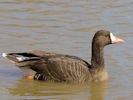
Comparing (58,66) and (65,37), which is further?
(65,37)

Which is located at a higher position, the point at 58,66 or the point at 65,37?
the point at 65,37

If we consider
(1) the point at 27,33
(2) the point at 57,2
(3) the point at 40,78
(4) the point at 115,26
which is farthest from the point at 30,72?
(2) the point at 57,2

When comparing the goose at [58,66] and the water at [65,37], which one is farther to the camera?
the goose at [58,66]

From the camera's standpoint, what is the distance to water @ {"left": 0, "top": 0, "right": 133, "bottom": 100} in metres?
13.9

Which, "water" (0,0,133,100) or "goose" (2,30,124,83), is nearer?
"water" (0,0,133,100)

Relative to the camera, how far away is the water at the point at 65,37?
13.9 meters

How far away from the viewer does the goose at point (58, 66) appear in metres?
14.4

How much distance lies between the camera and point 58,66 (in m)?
14.4

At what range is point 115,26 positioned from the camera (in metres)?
17.7

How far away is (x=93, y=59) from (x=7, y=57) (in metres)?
1.88

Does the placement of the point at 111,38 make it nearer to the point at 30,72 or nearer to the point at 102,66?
the point at 102,66

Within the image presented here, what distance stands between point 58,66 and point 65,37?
2.48 metres

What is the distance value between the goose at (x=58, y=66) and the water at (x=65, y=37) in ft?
0.54

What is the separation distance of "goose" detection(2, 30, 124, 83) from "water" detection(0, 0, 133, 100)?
16 cm
